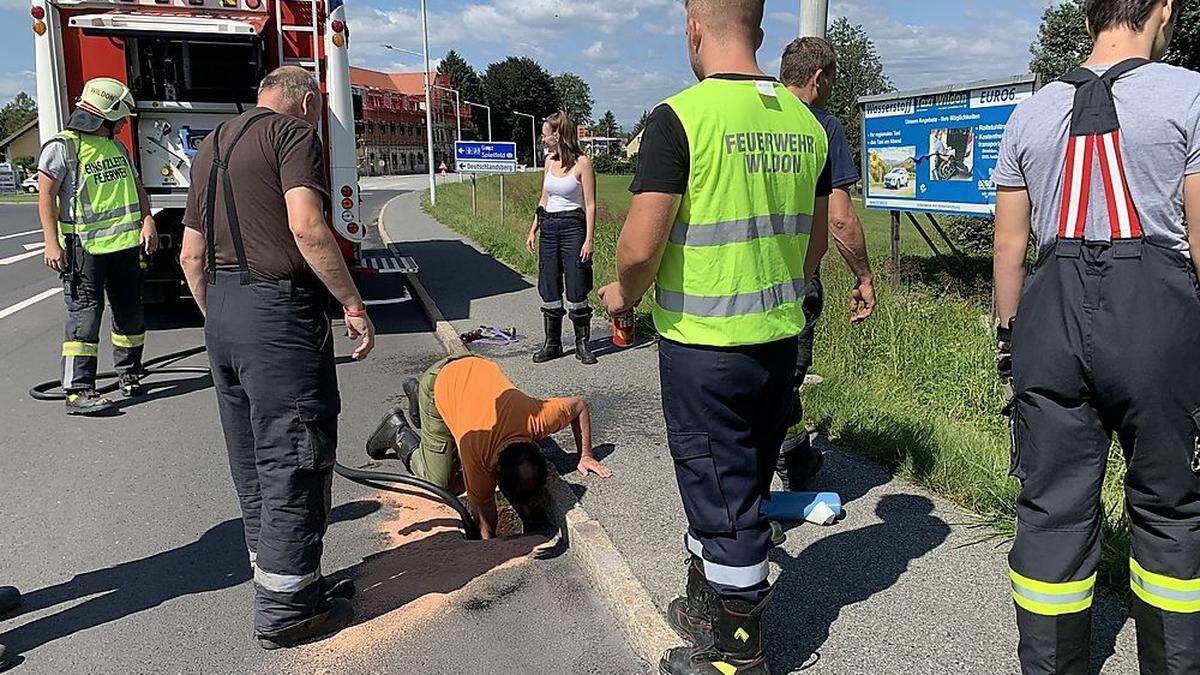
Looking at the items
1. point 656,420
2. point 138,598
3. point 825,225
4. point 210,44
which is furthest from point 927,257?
point 138,598

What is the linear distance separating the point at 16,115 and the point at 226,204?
106575 mm

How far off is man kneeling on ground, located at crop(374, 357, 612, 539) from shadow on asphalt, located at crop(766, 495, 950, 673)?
1.24 m

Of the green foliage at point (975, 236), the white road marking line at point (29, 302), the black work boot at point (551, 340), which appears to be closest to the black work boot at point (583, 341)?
the black work boot at point (551, 340)

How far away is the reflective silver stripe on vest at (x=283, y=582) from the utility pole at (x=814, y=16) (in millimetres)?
4415

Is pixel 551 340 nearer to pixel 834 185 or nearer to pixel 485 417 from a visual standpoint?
pixel 485 417

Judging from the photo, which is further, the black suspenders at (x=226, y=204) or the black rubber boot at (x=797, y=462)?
the black rubber boot at (x=797, y=462)

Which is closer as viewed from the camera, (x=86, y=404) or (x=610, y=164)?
(x=86, y=404)

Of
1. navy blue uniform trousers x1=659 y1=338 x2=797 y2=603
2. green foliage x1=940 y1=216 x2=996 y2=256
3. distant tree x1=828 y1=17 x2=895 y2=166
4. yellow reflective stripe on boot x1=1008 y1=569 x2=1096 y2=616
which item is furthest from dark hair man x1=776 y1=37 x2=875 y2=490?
distant tree x1=828 y1=17 x2=895 y2=166

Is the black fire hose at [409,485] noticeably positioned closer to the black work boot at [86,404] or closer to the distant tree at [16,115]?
the black work boot at [86,404]

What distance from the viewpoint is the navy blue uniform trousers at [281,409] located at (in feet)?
10.5

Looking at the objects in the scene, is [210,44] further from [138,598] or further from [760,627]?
[760,627]

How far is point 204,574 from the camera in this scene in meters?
3.88

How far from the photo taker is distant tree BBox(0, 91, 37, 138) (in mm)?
85062

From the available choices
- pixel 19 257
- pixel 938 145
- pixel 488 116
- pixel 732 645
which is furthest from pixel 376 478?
pixel 488 116
